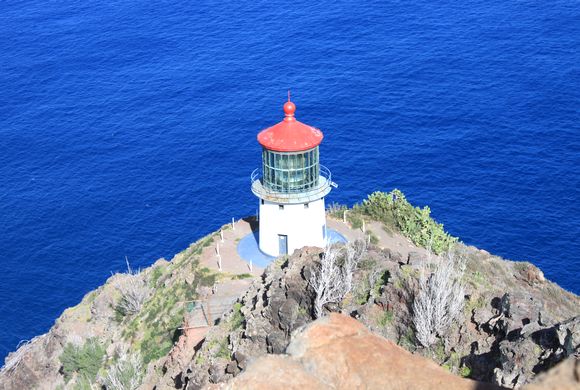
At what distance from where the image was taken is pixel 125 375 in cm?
3369

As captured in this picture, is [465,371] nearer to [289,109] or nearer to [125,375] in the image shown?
[125,375]

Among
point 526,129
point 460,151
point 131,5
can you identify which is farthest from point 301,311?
point 131,5

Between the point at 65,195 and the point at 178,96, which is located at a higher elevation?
the point at 178,96

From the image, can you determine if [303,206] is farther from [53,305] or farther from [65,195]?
[65,195]

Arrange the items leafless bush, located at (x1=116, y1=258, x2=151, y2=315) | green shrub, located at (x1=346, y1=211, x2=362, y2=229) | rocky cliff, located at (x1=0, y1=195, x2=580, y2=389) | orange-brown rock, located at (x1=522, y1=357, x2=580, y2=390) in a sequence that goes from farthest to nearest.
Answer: green shrub, located at (x1=346, y1=211, x2=362, y2=229), leafless bush, located at (x1=116, y1=258, x2=151, y2=315), rocky cliff, located at (x1=0, y1=195, x2=580, y2=389), orange-brown rock, located at (x1=522, y1=357, x2=580, y2=390)

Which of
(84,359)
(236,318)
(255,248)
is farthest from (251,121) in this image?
(236,318)

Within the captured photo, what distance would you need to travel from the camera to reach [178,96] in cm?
9412

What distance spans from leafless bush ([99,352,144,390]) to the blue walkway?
29.6 ft

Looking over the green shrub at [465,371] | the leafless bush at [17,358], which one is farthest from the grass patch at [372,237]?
the leafless bush at [17,358]

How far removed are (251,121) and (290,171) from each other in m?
47.5

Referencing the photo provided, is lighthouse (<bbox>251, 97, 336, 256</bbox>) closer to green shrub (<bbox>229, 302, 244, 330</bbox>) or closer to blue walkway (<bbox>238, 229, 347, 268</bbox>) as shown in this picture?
blue walkway (<bbox>238, 229, 347, 268</bbox>)

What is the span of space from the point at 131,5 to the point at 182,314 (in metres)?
98.0

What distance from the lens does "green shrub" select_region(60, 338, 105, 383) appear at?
3984 centimetres

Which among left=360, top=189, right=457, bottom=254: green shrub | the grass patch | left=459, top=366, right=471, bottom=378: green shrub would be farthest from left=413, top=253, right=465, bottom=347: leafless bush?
left=360, top=189, right=457, bottom=254: green shrub
